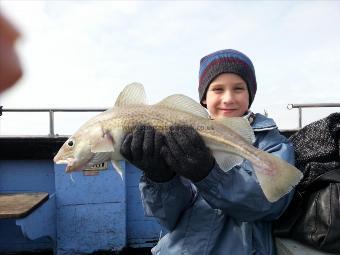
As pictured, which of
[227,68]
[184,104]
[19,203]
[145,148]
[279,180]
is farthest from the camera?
[19,203]

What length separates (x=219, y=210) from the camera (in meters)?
2.13

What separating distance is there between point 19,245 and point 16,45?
16.8 feet

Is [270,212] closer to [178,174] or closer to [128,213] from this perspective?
[178,174]

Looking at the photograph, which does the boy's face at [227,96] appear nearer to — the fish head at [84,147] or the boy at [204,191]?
the boy at [204,191]

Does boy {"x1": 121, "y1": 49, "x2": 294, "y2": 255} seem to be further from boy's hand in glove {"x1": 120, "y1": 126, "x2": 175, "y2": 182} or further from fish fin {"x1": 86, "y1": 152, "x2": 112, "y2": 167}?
fish fin {"x1": 86, "y1": 152, "x2": 112, "y2": 167}

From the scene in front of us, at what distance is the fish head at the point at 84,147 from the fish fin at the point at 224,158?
1.83 ft

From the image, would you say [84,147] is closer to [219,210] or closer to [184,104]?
[184,104]

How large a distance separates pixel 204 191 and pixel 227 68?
98 centimetres

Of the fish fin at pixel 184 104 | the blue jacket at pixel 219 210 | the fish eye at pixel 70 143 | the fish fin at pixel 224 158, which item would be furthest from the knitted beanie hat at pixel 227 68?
the fish eye at pixel 70 143

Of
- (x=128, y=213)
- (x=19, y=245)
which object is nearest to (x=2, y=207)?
(x=19, y=245)

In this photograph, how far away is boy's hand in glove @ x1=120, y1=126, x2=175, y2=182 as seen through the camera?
6.22ft

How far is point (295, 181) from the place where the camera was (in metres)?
1.79

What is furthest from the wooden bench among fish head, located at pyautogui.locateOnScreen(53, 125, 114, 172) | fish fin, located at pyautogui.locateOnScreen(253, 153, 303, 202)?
fish fin, located at pyautogui.locateOnScreen(253, 153, 303, 202)

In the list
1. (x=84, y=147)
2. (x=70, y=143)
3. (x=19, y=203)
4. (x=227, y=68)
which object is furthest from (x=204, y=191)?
(x=19, y=203)
